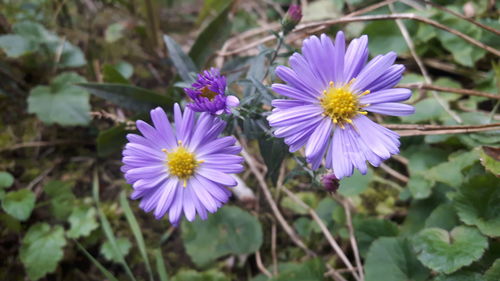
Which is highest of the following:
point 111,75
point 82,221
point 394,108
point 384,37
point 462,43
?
point 384,37

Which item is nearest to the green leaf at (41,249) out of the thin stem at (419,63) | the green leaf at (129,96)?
the green leaf at (129,96)

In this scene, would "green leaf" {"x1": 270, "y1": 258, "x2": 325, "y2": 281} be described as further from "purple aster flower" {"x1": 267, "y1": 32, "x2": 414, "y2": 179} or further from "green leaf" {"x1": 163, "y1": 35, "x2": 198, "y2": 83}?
"green leaf" {"x1": 163, "y1": 35, "x2": 198, "y2": 83}

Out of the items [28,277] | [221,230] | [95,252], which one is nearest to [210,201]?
[221,230]

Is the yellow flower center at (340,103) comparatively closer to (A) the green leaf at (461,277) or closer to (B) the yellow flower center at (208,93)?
(B) the yellow flower center at (208,93)

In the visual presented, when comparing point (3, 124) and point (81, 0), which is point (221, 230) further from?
point (81, 0)

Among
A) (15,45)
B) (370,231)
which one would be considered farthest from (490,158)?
(15,45)

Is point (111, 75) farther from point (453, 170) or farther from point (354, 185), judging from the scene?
point (453, 170)

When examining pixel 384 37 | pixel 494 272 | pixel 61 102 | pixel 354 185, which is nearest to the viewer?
pixel 494 272

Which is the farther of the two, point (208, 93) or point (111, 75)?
point (111, 75)
